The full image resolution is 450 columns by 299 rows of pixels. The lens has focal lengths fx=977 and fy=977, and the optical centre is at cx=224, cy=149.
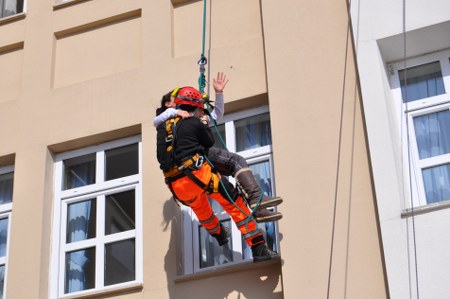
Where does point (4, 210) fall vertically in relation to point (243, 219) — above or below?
above

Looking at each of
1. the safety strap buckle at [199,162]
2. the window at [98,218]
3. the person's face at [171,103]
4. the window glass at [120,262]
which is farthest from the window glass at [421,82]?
the window glass at [120,262]

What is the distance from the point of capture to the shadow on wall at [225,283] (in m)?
8.34

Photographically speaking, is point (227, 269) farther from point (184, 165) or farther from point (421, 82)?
point (421, 82)

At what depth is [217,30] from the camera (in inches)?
388

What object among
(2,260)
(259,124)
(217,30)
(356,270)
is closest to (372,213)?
(356,270)

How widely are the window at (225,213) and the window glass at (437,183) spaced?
140cm

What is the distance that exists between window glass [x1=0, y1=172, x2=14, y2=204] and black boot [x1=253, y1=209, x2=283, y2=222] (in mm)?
3245

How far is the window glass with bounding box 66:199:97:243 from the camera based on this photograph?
9680mm

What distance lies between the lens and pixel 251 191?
8.23m

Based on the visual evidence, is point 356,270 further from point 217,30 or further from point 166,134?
point 217,30

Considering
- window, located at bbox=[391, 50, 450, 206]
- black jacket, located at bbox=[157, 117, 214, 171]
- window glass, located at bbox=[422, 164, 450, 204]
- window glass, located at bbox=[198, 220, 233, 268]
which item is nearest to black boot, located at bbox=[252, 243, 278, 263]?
window glass, located at bbox=[198, 220, 233, 268]

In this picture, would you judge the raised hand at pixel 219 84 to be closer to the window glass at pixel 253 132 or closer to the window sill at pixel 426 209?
the window glass at pixel 253 132

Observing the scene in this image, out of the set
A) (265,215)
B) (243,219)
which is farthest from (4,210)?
(265,215)

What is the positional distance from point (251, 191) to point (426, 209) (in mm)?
1459
